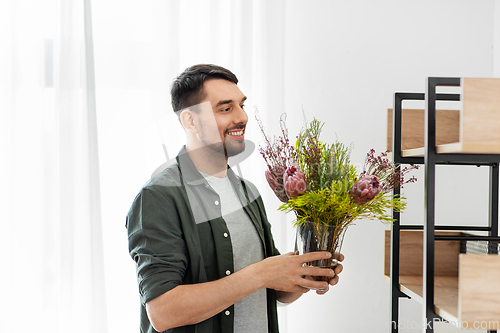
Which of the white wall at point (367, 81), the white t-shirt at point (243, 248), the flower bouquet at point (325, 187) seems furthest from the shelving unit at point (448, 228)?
the white t-shirt at point (243, 248)

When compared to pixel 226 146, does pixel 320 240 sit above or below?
below

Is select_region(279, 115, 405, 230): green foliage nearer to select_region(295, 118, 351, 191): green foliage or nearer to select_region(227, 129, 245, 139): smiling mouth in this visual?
select_region(295, 118, 351, 191): green foliage

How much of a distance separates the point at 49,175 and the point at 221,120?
0.97 meters

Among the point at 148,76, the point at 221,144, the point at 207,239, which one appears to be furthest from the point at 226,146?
the point at 148,76

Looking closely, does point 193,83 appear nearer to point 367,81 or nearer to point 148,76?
A: point 148,76

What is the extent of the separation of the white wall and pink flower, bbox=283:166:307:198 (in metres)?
0.98

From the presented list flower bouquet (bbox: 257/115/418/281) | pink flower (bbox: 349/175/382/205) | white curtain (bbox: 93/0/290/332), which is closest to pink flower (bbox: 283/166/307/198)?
flower bouquet (bbox: 257/115/418/281)

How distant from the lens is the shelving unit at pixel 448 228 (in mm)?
839

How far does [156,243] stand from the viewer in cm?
91

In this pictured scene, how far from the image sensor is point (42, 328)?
1578 millimetres

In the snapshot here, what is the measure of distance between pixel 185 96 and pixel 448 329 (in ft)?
5.22

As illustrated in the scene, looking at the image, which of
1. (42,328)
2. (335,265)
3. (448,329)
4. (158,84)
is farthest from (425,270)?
(42,328)

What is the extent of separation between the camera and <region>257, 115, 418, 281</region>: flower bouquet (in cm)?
80

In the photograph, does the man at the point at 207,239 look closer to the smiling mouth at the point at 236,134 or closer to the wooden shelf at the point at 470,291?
the smiling mouth at the point at 236,134
